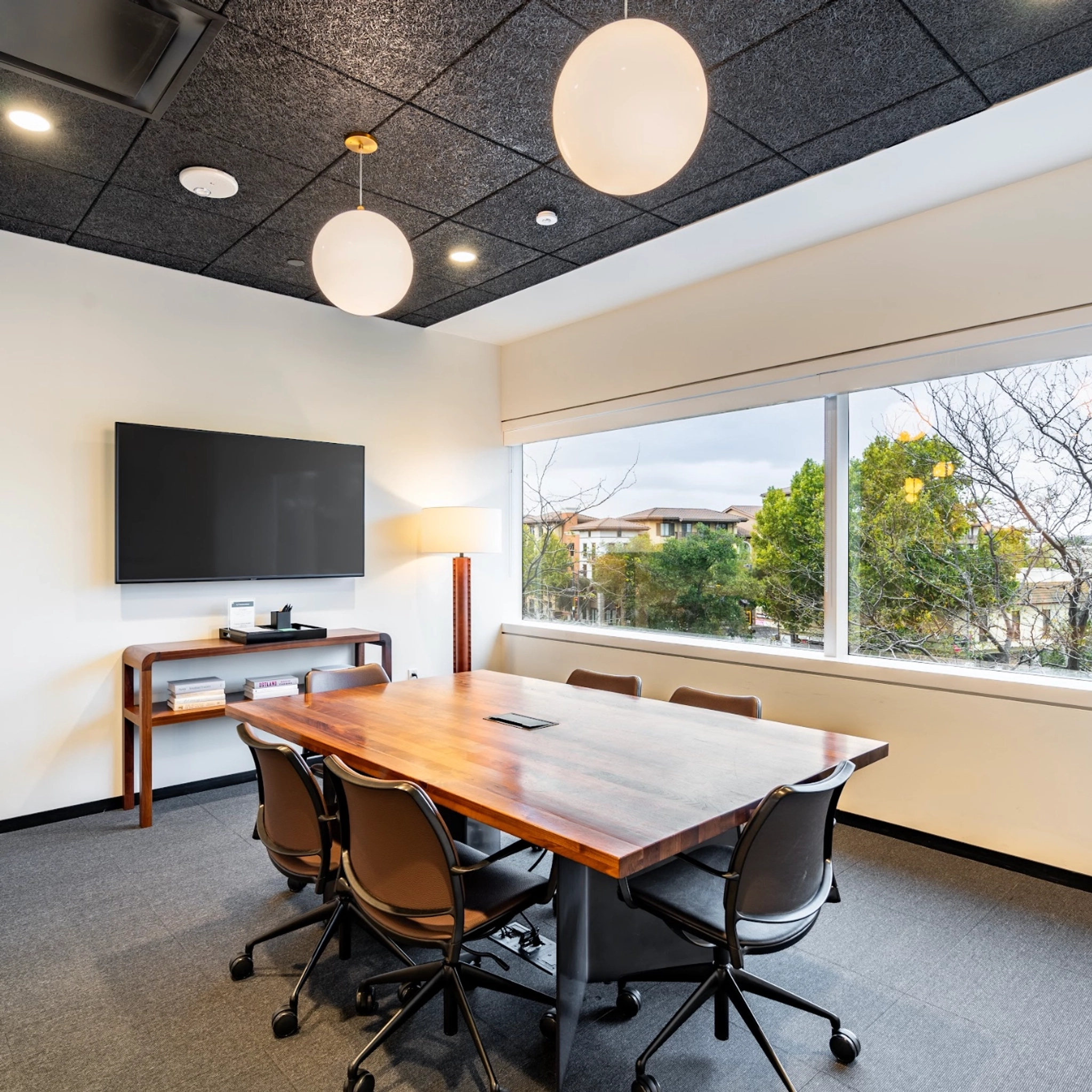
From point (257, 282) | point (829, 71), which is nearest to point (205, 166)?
point (257, 282)

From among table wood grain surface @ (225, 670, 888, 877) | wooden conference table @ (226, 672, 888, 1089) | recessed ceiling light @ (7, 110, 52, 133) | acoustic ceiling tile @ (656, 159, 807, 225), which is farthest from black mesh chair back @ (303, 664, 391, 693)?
acoustic ceiling tile @ (656, 159, 807, 225)

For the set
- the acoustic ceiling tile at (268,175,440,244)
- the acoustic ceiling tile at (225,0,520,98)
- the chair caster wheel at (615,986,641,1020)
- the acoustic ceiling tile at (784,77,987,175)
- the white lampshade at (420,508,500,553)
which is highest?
the acoustic ceiling tile at (268,175,440,244)

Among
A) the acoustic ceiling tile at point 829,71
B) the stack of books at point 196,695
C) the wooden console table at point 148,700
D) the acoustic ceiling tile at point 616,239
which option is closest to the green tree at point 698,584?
the acoustic ceiling tile at point 616,239

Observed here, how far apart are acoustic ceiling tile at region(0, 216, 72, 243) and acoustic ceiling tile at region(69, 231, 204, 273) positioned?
52mm

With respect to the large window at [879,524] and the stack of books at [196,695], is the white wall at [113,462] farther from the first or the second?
the large window at [879,524]

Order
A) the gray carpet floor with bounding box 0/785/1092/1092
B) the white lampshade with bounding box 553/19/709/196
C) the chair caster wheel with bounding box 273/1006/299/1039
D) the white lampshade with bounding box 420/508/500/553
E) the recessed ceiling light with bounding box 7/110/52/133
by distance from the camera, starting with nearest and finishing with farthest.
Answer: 1. the white lampshade with bounding box 553/19/709/196
2. the gray carpet floor with bounding box 0/785/1092/1092
3. the chair caster wheel with bounding box 273/1006/299/1039
4. the recessed ceiling light with bounding box 7/110/52/133
5. the white lampshade with bounding box 420/508/500/553

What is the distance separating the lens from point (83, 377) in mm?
3830

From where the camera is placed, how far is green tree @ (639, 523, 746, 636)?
14.6ft

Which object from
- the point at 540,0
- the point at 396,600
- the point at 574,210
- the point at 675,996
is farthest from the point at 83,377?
the point at 675,996

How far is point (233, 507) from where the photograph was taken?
4.25m

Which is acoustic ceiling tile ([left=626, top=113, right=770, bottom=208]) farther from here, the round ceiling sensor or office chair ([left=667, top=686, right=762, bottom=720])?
office chair ([left=667, top=686, right=762, bottom=720])

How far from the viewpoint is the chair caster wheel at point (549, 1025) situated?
2035 millimetres

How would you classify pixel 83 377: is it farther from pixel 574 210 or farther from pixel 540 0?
pixel 540 0

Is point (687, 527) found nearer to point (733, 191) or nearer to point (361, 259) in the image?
point (733, 191)
